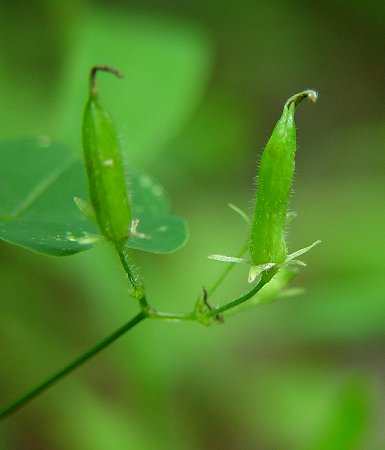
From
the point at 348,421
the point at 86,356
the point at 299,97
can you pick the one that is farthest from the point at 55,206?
the point at 348,421

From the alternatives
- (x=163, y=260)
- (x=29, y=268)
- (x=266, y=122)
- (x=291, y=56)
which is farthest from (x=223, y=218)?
(x=291, y=56)

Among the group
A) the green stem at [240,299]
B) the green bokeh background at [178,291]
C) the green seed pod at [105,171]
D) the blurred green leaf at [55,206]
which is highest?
the green seed pod at [105,171]

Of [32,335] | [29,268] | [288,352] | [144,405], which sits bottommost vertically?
[288,352]

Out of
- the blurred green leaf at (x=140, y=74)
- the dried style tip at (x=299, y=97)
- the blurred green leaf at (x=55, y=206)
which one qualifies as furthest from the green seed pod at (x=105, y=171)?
the blurred green leaf at (x=140, y=74)

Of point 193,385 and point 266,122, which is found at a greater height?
point 266,122

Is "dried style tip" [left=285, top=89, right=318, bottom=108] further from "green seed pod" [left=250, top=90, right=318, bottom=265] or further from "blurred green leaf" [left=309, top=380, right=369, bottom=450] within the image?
"blurred green leaf" [left=309, top=380, right=369, bottom=450]

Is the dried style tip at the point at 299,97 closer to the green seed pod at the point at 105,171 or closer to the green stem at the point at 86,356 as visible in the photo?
the green seed pod at the point at 105,171

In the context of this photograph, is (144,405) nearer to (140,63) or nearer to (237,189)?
(140,63)
